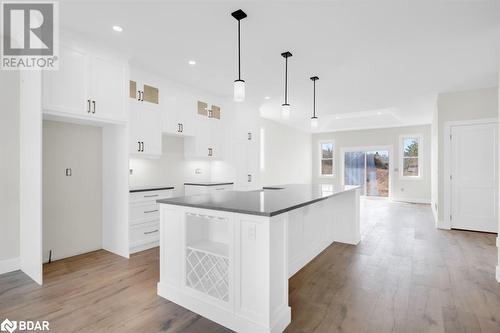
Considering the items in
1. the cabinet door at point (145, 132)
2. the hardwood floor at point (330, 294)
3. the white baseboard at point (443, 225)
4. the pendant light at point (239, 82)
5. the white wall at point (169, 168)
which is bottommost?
the hardwood floor at point (330, 294)

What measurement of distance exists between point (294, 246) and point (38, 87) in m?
3.19

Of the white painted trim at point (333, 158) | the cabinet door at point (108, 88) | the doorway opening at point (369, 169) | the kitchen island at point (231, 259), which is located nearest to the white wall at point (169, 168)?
the cabinet door at point (108, 88)

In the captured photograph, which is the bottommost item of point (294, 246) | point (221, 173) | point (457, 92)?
point (294, 246)

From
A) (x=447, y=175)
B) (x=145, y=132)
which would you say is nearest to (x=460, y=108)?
(x=447, y=175)

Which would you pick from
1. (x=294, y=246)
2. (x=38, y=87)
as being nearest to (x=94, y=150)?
(x=38, y=87)

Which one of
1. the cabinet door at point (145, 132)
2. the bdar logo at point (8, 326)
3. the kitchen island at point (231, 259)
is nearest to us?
the kitchen island at point (231, 259)

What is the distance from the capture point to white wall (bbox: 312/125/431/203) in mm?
8406

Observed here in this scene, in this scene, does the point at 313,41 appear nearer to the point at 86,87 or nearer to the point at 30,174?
the point at 86,87

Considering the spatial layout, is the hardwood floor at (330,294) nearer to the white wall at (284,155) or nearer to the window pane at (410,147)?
the white wall at (284,155)

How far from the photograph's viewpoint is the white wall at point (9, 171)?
2.88 metres

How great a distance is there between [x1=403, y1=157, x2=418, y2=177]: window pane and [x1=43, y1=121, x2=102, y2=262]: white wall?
9.10 metres

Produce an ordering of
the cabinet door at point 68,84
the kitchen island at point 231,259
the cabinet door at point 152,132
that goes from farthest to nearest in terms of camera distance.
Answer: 1. the cabinet door at point 152,132
2. the cabinet door at point 68,84
3. the kitchen island at point 231,259

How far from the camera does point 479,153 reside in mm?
4715

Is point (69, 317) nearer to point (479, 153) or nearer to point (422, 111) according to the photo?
point (479, 153)
